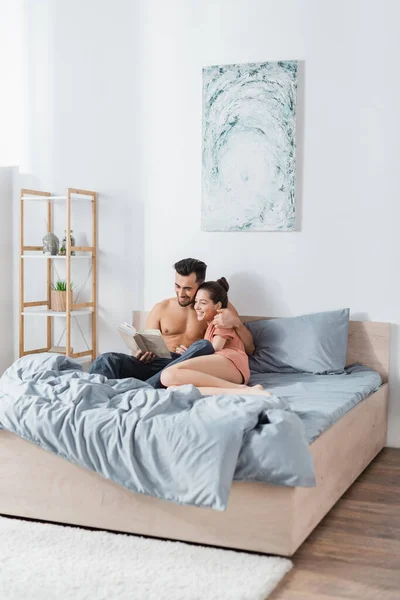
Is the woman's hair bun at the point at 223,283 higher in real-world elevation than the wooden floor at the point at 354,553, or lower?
higher

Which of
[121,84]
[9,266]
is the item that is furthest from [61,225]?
[121,84]

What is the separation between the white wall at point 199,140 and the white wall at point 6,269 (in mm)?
220

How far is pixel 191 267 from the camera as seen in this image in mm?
4277

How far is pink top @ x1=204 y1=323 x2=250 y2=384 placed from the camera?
378 centimetres

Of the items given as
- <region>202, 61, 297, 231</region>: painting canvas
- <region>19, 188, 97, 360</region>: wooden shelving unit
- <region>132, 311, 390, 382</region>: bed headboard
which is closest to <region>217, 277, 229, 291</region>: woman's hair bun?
<region>202, 61, 297, 231</region>: painting canvas

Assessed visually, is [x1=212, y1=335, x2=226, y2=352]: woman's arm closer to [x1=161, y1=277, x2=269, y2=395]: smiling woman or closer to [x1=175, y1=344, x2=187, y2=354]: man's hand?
[x1=161, y1=277, x2=269, y2=395]: smiling woman

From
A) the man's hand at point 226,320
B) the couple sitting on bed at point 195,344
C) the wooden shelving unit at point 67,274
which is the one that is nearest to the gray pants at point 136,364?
the couple sitting on bed at point 195,344

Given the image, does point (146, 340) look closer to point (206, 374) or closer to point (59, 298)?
point (206, 374)

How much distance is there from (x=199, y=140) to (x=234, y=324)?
1211 mm

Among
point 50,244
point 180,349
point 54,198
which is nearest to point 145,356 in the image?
point 180,349

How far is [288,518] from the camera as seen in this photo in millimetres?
2594

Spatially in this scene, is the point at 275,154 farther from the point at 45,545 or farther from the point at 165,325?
the point at 45,545

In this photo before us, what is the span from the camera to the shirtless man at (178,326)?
3975 mm

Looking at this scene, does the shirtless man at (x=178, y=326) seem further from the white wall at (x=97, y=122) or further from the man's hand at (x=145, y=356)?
the white wall at (x=97, y=122)
